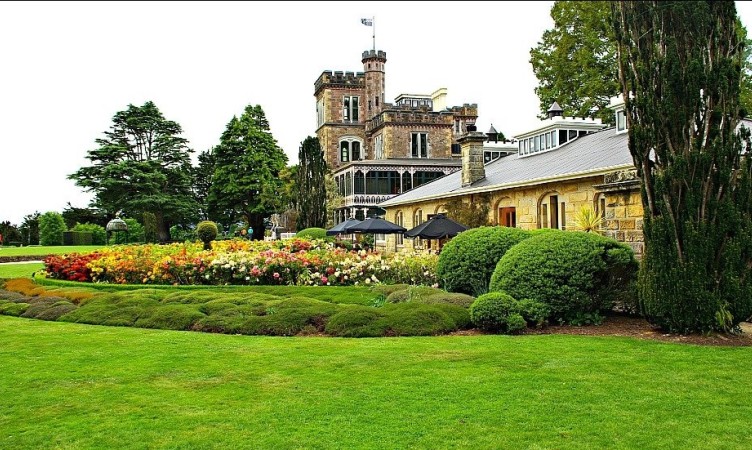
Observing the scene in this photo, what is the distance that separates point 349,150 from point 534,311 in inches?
2137

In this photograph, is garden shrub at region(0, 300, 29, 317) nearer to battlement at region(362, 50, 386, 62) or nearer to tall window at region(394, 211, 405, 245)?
tall window at region(394, 211, 405, 245)

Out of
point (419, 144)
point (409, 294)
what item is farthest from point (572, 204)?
point (419, 144)

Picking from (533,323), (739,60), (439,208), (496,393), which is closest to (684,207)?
(739,60)

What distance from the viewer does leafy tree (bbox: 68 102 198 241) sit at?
169 ft

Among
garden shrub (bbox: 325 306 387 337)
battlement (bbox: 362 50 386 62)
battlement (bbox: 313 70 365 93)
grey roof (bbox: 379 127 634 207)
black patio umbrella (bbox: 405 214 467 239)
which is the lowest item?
garden shrub (bbox: 325 306 387 337)

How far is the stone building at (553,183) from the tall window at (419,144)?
82.3ft

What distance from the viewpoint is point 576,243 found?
36.1 ft

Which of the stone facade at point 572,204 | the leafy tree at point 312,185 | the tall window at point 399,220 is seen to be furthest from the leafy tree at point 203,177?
the stone facade at point 572,204

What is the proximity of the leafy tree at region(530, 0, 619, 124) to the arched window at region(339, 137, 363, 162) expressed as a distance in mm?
29852

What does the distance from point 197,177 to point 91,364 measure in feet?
194

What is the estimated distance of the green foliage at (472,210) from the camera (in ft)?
79.3

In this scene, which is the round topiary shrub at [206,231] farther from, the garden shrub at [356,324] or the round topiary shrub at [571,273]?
the round topiary shrub at [571,273]

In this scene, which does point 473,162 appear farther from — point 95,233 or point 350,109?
point 350,109

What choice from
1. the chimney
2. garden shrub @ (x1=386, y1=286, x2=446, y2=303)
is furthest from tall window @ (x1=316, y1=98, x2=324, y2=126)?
garden shrub @ (x1=386, y1=286, x2=446, y2=303)
